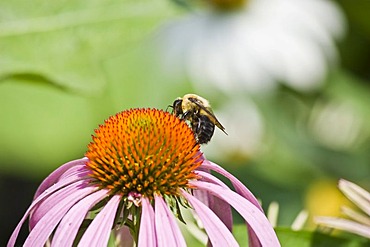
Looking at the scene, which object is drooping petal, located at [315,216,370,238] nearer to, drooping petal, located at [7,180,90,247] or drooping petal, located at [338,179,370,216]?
drooping petal, located at [338,179,370,216]

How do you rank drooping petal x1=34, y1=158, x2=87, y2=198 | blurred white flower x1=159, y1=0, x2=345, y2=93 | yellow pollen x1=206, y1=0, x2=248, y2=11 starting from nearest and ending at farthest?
drooping petal x1=34, y1=158, x2=87, y2=198 → blurred white flower x1=159, y1=0, x2=345, y2=93 → yellow pollen x1=206, y1=0, x2=248, y2=11

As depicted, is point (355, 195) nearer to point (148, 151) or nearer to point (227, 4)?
point (148, 151)

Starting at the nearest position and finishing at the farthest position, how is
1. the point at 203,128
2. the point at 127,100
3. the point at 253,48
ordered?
the point at 203,128
the point at 127,100
the point at 253,48

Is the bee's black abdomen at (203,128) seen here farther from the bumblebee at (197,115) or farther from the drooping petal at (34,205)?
the drooping petal at (34,205)

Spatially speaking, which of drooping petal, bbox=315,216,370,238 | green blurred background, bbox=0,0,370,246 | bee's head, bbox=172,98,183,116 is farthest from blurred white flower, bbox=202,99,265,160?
drooping petal, bbox=315,216,370,238

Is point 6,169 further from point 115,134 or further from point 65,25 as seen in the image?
point 115,134

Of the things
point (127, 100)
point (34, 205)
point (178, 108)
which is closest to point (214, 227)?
point (34, 205)
